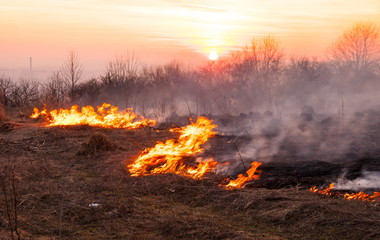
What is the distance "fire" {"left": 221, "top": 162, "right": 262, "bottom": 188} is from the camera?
9.34 m

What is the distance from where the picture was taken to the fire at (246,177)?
30.7ft

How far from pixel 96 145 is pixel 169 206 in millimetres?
6307

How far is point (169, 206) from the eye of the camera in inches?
300

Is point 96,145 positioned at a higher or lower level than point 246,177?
lower

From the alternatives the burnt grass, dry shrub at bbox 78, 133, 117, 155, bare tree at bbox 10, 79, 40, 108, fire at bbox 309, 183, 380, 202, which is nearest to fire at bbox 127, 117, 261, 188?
the burnt grass

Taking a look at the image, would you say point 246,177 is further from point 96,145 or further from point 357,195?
point 96,145

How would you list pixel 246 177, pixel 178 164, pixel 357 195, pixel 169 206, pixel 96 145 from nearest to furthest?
1. pixel 169 206
2. pixel 357 195
3. pixel 246 177
4. pixel 178 164
5. pixel 96 145

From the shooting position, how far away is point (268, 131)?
19.1 meters

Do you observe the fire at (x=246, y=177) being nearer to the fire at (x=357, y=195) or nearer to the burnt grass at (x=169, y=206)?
the burnt grass at (x=169, y=206)

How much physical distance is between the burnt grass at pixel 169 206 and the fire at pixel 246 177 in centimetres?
23

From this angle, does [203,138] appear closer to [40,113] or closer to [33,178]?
[33,178]

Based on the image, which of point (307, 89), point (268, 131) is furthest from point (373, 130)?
point (307, 89)

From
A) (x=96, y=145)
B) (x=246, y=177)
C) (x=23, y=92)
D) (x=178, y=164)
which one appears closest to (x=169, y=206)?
(x=246, y=177)

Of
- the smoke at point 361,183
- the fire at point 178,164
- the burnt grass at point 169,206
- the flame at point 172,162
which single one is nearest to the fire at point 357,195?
the smoke at point 361,183
